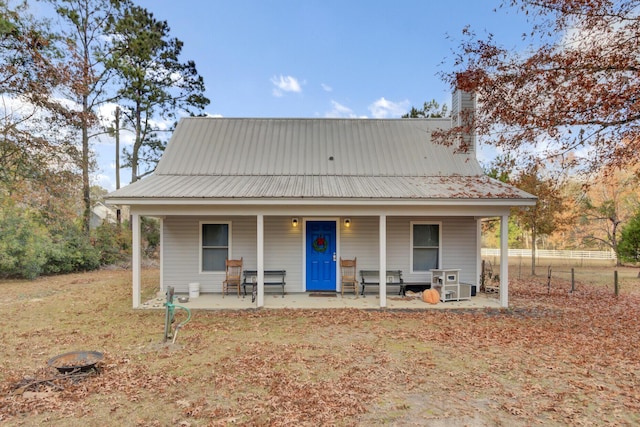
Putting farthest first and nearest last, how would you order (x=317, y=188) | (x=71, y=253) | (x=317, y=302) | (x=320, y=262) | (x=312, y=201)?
(x=71, y=253), (x=320, y=262), (x=317, y=302), (x=317, y=188), (x=312, y=201)

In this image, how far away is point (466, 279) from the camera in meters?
9.70

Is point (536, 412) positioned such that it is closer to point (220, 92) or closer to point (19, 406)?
point (19, 406)

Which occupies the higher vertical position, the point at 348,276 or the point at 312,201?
the point at 312,201

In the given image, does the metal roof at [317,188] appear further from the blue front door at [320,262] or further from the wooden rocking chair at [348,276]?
the wooden rocking chair at [348,276]

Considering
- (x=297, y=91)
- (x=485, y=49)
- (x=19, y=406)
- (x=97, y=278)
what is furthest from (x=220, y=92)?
(x=19, y=406)

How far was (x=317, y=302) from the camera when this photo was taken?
8.55 metres

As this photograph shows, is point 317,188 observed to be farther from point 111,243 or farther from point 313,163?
point 111,243

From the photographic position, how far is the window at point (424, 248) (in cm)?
971

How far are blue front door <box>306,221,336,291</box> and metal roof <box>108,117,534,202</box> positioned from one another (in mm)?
1672

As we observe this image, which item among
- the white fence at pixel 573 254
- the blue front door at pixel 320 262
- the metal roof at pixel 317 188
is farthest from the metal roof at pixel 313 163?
the white fence at pixel 573 254

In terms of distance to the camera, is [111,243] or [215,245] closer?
[215,245]

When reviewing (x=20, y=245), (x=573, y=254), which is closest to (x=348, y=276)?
(x=20, y=245)

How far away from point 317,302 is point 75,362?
17.2ft

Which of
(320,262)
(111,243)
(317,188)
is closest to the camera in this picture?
(317,188)
